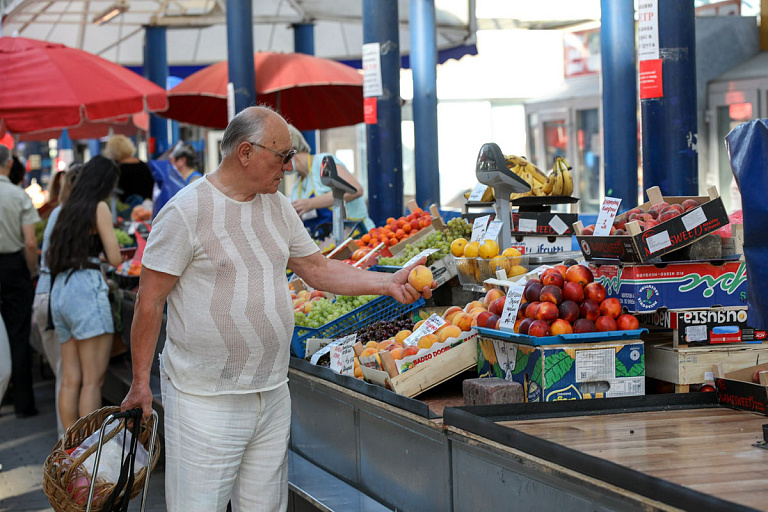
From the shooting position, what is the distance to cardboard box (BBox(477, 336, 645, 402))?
10.2 ft

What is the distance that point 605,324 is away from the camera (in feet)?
10.5

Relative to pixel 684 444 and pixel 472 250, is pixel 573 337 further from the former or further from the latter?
pixel 472 250

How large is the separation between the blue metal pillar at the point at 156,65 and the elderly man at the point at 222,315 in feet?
35.0

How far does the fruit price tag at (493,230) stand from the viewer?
417 centimetres

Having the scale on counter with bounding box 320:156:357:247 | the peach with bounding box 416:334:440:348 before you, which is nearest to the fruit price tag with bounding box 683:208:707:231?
the peach with bounding box 416:334:440:348

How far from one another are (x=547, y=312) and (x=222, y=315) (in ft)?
3.63

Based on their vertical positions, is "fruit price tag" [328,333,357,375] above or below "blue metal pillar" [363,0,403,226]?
below

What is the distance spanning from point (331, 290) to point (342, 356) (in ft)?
2.17

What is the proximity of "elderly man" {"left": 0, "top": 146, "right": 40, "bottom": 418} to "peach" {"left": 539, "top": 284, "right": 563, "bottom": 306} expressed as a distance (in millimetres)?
4636

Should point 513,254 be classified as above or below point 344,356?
above

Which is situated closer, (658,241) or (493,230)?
(658,241)

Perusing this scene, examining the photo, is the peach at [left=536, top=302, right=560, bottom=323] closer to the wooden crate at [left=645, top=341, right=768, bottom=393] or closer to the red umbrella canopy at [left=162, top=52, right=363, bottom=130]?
the wooden crate at [left=645, top=341, right=768, bottom=393]

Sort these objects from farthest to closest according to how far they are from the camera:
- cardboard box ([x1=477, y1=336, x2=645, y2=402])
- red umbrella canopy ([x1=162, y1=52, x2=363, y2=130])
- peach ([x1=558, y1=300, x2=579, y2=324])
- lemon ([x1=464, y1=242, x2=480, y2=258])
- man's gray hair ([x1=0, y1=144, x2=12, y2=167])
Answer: red umbrella canopy ([x1=162, y1=52, x2=363, y2=130]), man's gray hair ([x1=0, y1=144, x2=12, y2=167]), lemon ([x1=464, y1=242, x2=480, y2=258]), peach ([x1=558, y1=300, x2=579, y2=324]), cardboard box ([x1=477, y1=336, x2=645, y2=402])

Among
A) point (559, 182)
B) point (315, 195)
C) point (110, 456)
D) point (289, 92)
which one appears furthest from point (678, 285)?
point (289, 92)
